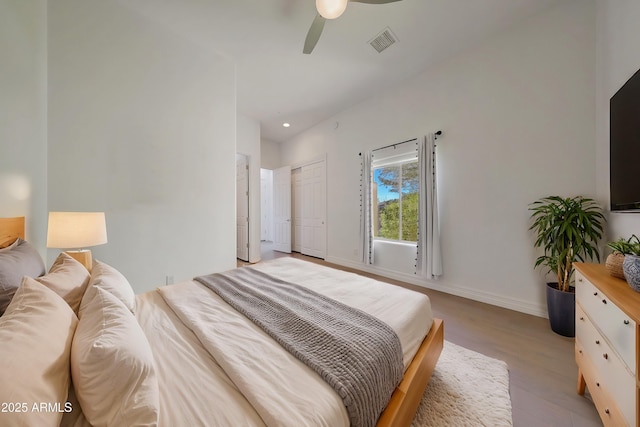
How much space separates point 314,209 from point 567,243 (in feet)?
12.8

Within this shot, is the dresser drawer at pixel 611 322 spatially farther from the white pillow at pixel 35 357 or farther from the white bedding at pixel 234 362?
the white pillow at pixel 35 357

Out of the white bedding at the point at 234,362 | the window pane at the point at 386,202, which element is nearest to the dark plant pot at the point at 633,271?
Result: the white bedding at the point at 234,362

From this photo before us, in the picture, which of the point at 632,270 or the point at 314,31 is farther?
the point at 314,31

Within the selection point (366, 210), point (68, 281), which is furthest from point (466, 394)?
point (366, 210)

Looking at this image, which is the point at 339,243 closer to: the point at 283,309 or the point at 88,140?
the point at 283,309

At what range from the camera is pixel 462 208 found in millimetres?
2842

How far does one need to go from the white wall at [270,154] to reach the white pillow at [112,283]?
15.7 ft

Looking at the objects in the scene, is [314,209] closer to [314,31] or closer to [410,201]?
[410,201]

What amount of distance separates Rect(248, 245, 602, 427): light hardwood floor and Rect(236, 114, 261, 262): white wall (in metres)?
3.31

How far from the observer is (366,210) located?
3865 mm

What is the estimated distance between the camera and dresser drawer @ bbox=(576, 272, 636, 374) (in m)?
0.86

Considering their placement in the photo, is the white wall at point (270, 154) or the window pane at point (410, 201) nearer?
the window pane at point (410, 201)

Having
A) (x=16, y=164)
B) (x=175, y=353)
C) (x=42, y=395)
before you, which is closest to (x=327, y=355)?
(x=175, y=353)

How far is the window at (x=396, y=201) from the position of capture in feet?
11.2
